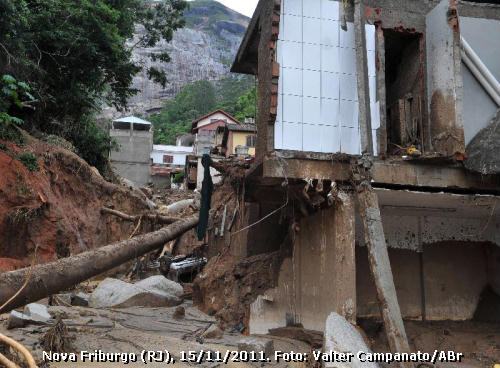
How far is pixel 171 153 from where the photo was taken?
165 feet

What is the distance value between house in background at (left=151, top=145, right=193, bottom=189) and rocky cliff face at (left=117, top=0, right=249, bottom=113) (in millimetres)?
30891

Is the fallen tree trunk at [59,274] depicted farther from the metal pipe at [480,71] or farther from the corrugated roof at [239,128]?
the corrugated roof at [239,128]

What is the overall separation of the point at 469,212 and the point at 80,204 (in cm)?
1268

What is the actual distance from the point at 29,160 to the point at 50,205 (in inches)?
59.6

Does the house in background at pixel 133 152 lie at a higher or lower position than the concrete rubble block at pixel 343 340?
higher

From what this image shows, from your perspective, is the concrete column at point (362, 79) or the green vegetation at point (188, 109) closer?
the concrete column at point (362, 79)

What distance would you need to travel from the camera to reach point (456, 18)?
7.70 meters

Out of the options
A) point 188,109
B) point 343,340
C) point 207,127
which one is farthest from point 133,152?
point 343,340

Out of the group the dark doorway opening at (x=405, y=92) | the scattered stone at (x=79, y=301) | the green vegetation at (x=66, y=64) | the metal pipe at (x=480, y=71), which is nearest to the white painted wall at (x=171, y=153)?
the green vegetation at (x=66, y=64)

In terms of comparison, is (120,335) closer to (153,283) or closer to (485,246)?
(153,283)

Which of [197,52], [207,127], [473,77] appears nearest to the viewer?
[473,77]

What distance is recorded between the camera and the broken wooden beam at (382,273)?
650cm

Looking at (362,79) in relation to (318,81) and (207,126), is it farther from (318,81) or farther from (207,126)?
(207,126)

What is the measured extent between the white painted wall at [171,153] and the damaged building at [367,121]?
4122cm
